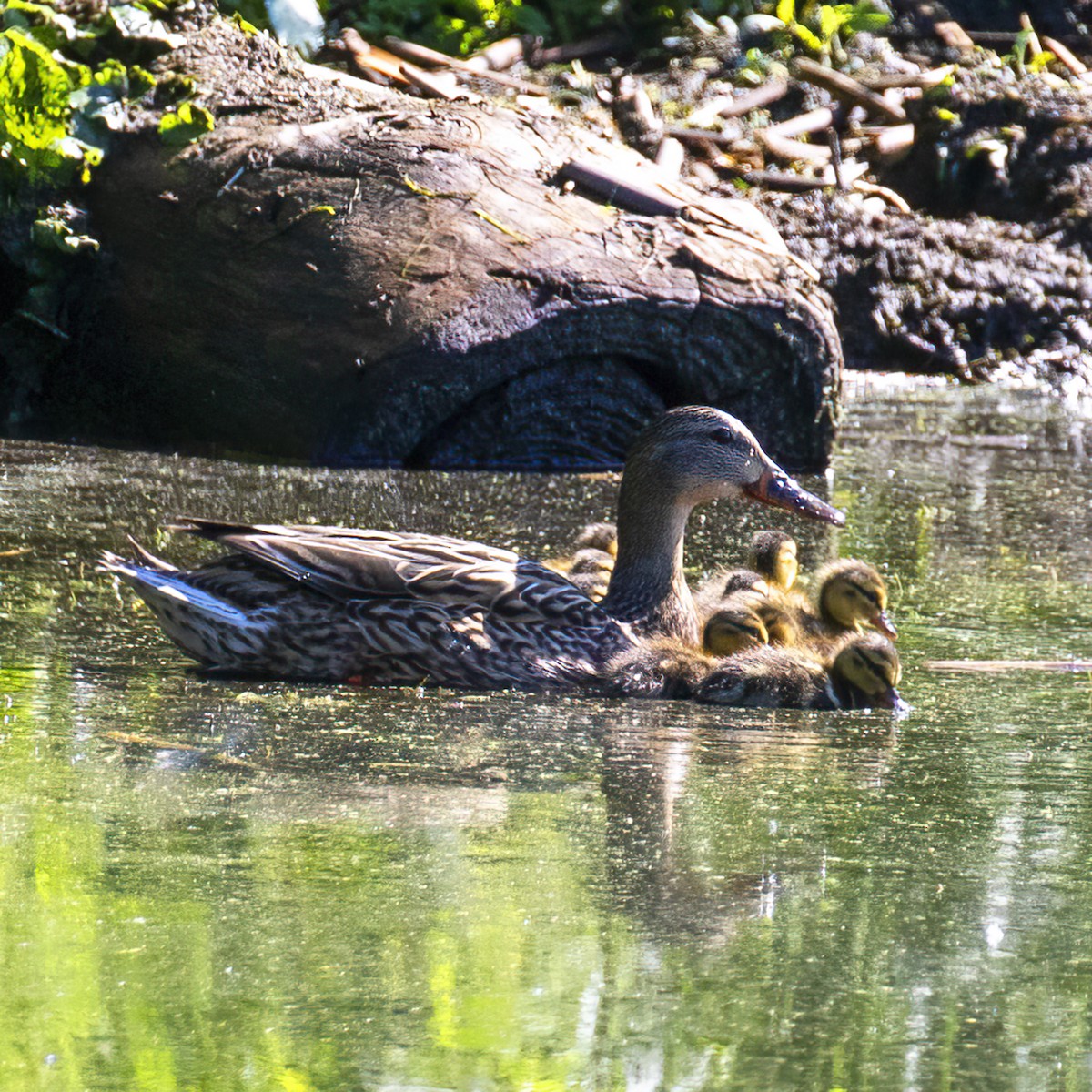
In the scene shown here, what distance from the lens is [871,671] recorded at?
513 cm

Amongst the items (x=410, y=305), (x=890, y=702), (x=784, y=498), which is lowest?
(x=890, y=702)

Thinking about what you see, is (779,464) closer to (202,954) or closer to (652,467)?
(652,467)

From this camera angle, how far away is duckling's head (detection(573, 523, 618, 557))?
21.9 ft

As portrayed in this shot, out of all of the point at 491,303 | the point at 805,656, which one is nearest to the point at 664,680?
the point at 805,656

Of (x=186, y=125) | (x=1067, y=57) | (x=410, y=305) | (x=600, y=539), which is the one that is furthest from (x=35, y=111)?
(x=1067, y=57)

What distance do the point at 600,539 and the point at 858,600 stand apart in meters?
1.19

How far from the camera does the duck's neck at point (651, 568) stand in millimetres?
5664

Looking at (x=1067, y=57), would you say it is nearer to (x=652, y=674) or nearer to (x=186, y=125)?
(x=186, y=125)

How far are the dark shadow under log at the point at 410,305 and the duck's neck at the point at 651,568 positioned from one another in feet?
9.60

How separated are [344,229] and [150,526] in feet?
7.61

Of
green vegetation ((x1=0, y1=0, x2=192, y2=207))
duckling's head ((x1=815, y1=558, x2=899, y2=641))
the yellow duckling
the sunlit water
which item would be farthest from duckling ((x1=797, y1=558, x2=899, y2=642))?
green vegetation ((x1=0, y1=0, x2=192, y2=207))

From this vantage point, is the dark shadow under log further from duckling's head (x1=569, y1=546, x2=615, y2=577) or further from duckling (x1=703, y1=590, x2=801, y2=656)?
duckling (x1=703, y1=590, x2=801, y2=656)

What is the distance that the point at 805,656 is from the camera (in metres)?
5.38

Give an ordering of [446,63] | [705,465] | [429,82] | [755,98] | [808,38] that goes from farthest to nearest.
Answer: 1. [808,38]
2. [755,98]
3. [446,63]
4. [429,82]
5. [705,465]
